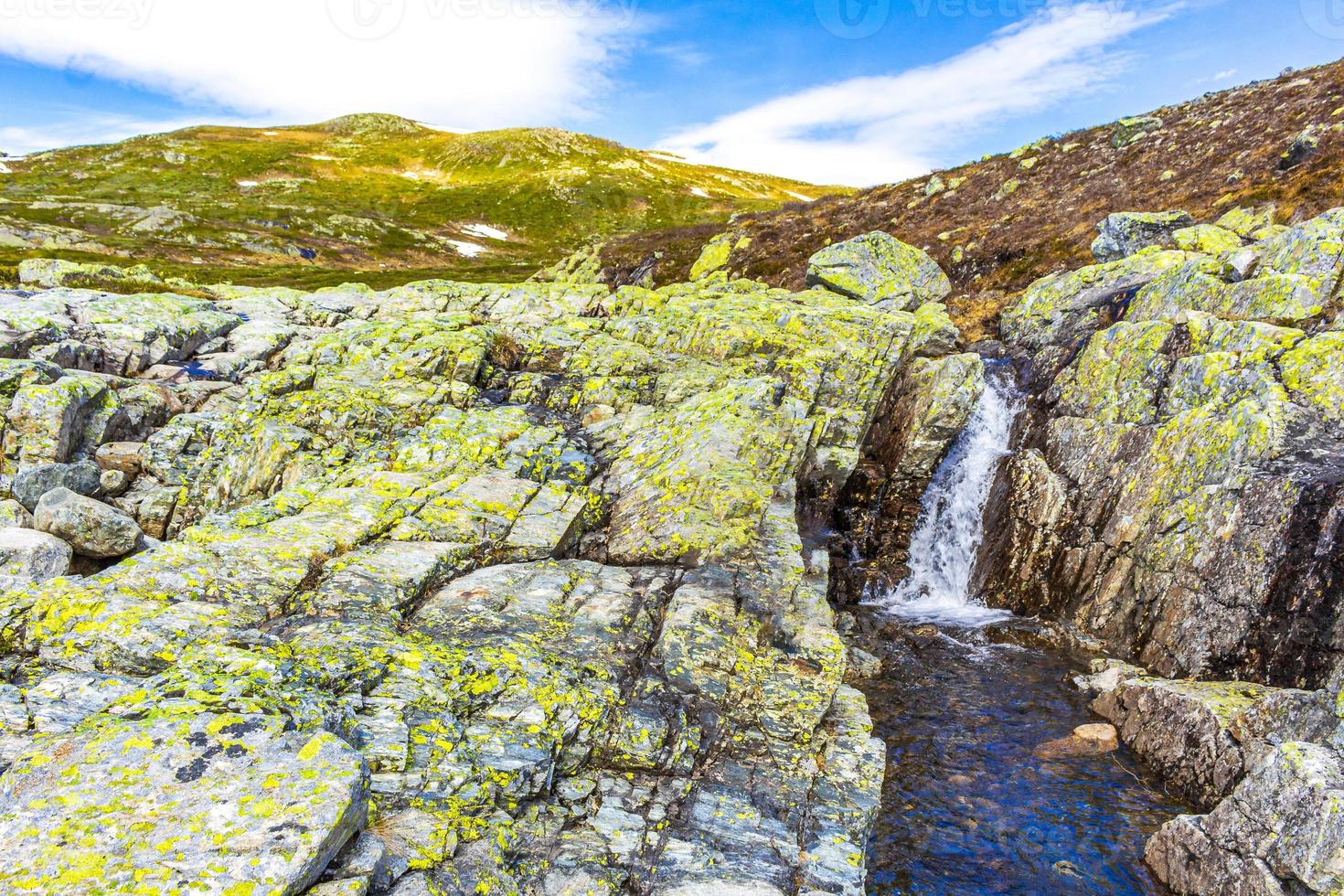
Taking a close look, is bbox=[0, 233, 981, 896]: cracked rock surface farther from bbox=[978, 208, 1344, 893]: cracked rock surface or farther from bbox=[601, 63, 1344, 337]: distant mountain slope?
bbox=[601, 63, 1344, 337]: distant mountain slope

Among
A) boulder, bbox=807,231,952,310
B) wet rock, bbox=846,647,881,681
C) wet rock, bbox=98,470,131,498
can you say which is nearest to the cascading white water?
wet rock, bbox=846,647,881,681

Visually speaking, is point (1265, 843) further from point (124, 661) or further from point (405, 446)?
point (405, 446)

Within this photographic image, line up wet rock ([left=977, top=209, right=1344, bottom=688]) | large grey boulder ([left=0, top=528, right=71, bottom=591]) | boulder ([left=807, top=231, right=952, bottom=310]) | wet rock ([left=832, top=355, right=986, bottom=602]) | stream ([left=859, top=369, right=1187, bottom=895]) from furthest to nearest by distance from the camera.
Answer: boulder ([left=807, top=231, right=952, bottom=310])
wet rock ([left=832, top=355, right=986, bottom=602])
wet rock ([left=977, top=209, right=1344, bottom=688])
large grey boulder ([left=0, top=528, right=71, bottom=591])
stream ([left=859, top=369, right=1187, bottom=895])

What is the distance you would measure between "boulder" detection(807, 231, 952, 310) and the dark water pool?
2608 cm

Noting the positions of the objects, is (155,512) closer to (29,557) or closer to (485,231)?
(29,557)

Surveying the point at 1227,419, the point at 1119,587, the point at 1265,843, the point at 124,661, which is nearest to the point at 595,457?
the point at 124,661

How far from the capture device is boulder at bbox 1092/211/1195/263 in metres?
38.9

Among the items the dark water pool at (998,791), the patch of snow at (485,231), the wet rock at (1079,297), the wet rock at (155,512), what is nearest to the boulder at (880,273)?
the wet rock at (1079,297)

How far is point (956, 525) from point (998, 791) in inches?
571

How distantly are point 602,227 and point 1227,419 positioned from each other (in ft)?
537

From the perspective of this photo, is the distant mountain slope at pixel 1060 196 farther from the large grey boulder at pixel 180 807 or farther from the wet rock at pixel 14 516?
the wet rock at pixel 14 516

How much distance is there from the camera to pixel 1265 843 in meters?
11.3

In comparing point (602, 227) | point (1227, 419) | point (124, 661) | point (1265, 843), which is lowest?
point (1265, 843)

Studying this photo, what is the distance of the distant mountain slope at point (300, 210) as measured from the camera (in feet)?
325
